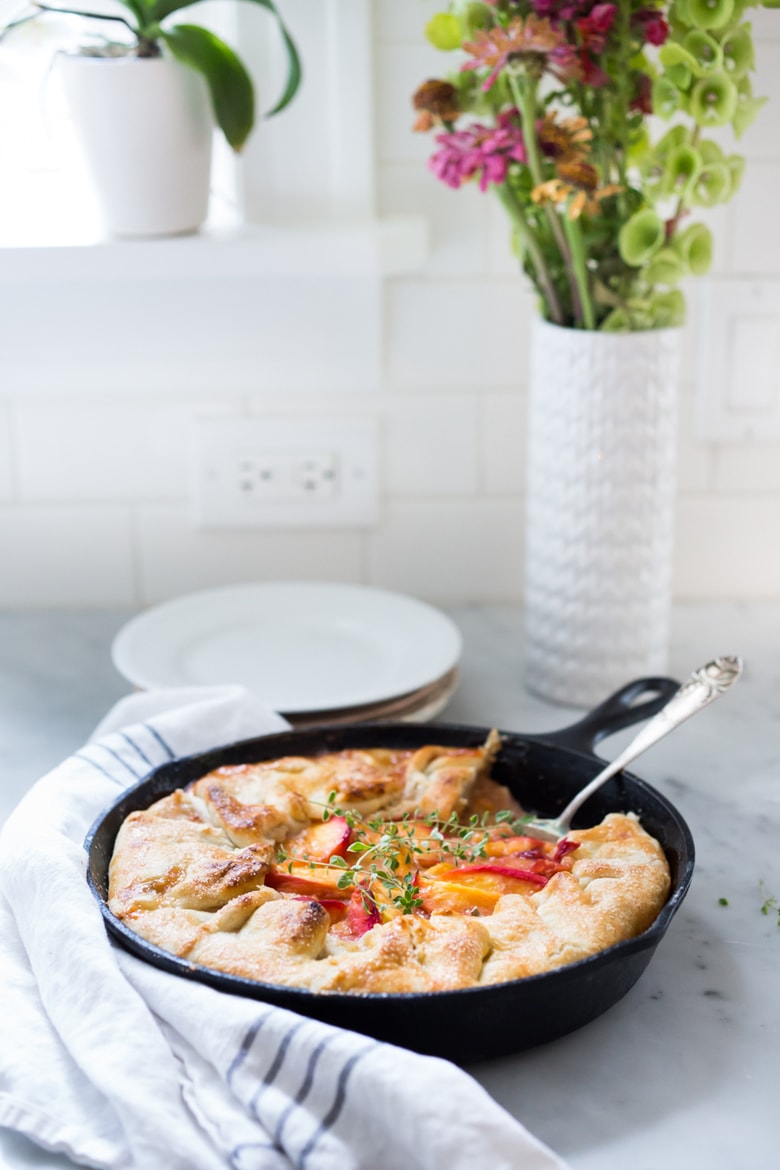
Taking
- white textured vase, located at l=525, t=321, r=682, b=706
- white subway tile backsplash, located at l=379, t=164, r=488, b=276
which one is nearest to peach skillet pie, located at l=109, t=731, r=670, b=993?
white textured vase, located at l=525, t=321, r=682, b=706

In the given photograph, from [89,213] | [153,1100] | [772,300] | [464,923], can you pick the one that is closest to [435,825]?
[464,923]

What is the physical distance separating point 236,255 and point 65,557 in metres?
0.41

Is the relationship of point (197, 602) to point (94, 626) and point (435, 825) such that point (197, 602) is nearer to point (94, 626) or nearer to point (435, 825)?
point (94, 626)

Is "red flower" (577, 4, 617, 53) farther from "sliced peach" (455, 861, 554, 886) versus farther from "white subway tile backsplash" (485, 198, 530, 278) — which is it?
"sliced peach" (455, 861, 554, 886)

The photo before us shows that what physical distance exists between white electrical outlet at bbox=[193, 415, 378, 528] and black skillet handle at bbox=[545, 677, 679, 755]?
17.7 inches

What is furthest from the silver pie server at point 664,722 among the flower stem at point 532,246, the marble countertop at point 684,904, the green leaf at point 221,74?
the green leaf at point 221,74

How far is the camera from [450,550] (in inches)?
59.1

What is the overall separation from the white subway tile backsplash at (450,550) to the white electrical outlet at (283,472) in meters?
0.04

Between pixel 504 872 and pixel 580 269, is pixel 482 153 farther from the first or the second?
pixel 504 872

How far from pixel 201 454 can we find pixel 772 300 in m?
0.62

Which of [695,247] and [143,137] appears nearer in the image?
Result: [695,247]

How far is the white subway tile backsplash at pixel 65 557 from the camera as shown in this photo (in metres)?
1.48

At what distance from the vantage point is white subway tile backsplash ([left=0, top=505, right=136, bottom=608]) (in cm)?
148

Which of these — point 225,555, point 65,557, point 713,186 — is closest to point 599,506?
point 713,186
